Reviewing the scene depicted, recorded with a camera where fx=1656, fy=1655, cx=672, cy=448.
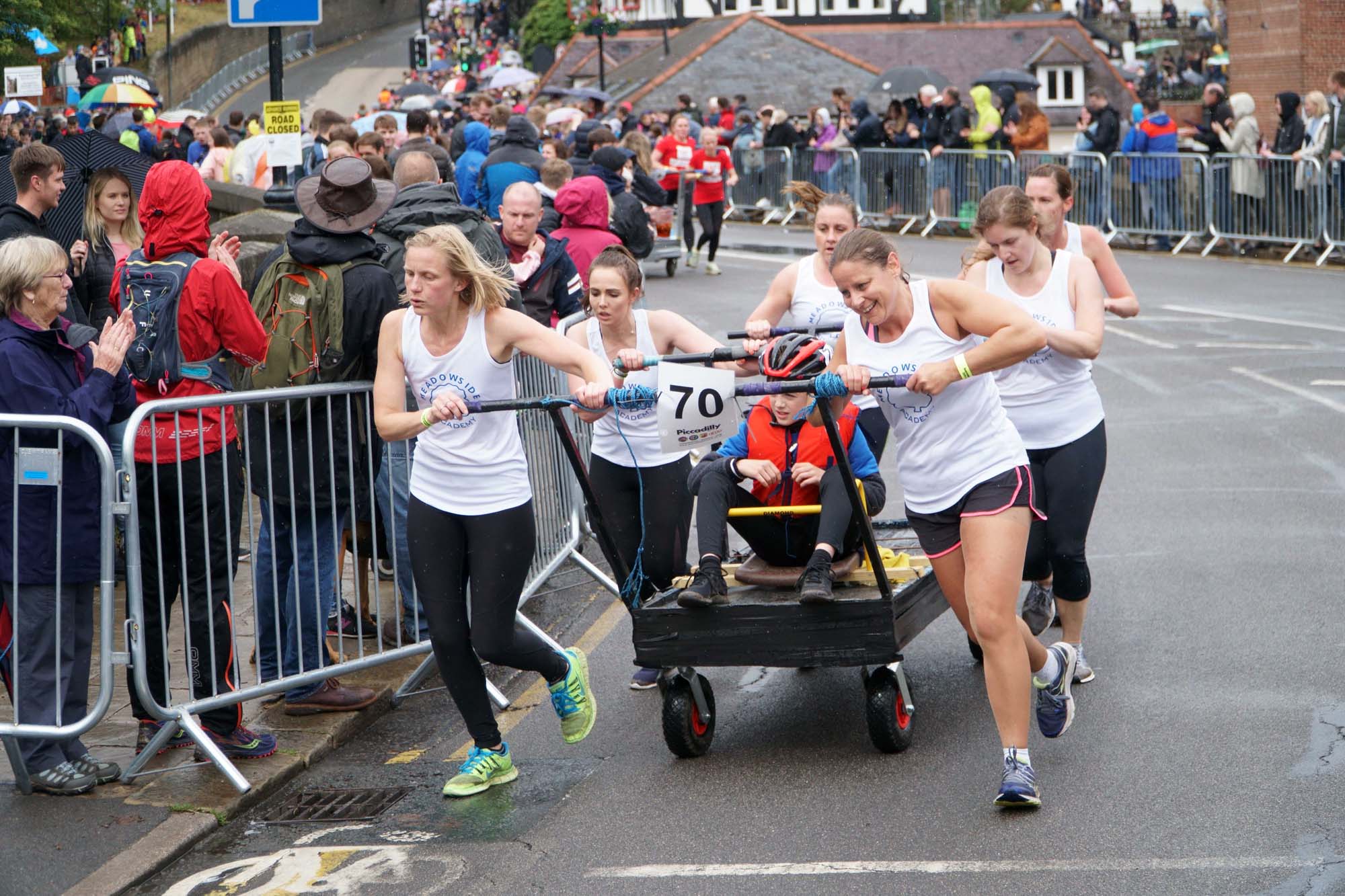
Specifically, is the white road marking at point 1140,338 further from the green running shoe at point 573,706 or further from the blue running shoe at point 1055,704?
the green running shoe at point 573,706

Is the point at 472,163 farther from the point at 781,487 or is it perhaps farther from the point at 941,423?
the point at 941,423

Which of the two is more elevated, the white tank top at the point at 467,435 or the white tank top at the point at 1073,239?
the white tank top at the point at 1073,239

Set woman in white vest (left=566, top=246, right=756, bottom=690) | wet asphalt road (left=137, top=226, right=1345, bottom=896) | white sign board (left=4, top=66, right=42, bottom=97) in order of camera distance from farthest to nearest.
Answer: white sign board (left=4, top=66, right=42, bottom=97) < woman in white vest (left=566, top=246, right=756, bottom=690) < wet asphalt road (left=137, top=226, right=1345, bottom=896)

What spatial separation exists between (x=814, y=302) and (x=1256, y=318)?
10390 mm

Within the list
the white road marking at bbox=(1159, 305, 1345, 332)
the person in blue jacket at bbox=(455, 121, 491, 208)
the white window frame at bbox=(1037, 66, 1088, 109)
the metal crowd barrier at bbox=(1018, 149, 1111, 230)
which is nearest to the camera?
the person in blue jacket at bbox=(455, 121, 491, 208)

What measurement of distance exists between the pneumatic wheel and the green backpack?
1.92m

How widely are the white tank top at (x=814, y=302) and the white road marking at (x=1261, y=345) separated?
28.2 ft

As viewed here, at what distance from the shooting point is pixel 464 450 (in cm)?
573

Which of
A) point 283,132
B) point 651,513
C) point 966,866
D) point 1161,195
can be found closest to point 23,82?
point 1161,195

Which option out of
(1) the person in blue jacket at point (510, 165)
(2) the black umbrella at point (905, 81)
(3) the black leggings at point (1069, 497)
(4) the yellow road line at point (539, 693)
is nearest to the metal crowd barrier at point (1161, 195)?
(1) the person in blue jacket at point (510, 165)

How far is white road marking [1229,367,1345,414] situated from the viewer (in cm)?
1247

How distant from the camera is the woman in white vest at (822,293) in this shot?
24.6ft

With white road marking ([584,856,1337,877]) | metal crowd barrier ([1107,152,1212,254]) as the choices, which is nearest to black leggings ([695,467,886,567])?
white road marking ([584,856,1337,877])

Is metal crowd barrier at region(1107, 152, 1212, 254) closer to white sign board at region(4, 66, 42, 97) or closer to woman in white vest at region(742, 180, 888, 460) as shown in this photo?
woman in white vest at region(742, 180, 888, 460)
